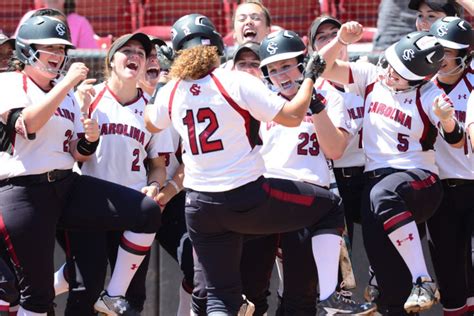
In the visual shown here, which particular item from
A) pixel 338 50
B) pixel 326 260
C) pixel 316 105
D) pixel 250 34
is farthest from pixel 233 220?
pixel 250 34

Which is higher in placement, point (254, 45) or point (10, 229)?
point (254, 45)

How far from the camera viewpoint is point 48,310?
5.94 m

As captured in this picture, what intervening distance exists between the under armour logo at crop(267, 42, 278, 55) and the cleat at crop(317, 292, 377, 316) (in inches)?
55.3

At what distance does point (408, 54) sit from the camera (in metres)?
5.95

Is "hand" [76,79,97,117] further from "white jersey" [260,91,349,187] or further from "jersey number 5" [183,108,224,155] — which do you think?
"white jersey" [260,91,349,187]

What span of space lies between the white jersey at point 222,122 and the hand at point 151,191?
69cm

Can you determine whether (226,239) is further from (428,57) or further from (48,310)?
(428,57)

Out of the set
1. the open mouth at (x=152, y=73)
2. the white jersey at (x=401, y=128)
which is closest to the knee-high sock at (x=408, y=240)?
the white jersey at (x=401, y=128)

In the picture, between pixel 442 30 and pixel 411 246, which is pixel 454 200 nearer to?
pixel 411 246

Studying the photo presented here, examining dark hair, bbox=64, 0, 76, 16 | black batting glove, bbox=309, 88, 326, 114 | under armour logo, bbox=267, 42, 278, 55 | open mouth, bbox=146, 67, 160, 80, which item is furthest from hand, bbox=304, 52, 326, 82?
dark hair, bbox=64, 0, 76, 16

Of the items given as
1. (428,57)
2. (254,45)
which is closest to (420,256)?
(428,57)

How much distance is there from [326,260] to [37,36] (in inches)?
82.2

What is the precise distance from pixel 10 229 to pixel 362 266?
2512 millimetres

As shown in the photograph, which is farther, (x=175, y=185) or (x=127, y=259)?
(x=175, y=185)
